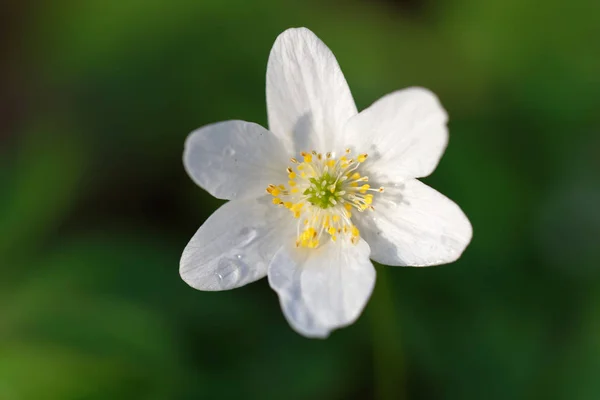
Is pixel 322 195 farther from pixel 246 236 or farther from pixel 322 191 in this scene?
pixel 246 236

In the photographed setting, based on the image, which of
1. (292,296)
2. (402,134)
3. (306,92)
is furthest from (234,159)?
(402,134)

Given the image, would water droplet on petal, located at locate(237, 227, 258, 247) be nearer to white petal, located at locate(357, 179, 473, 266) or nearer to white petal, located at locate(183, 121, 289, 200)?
white petal, located at locate(183, 121, 289, 200)

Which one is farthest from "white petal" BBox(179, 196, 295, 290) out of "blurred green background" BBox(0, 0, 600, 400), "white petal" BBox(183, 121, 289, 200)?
"blurred green background" BBox(0, 0, 600, 400)

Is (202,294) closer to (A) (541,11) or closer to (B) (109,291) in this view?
(B) (109,291)

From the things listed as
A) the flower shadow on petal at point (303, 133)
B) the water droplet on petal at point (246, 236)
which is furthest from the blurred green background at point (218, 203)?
the flower shadow on petal at point (303, 133)

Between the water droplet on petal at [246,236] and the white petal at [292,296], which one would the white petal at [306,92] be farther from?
the white petal at [292,296]
